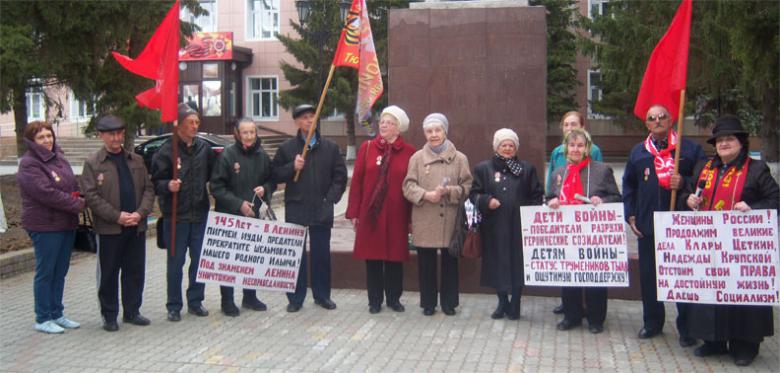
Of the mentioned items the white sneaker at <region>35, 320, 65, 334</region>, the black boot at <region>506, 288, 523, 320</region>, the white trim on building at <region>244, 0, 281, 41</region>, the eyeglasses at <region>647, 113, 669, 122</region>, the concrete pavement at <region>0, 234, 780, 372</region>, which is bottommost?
the concrete pavement at <region>0, 234, 780, 372</region>

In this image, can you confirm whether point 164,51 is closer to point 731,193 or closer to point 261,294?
point 261,294

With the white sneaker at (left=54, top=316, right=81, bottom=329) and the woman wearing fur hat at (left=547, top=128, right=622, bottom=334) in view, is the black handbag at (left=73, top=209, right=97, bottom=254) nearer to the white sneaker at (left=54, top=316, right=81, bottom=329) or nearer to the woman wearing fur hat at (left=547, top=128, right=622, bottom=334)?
the white sneaker at (left=54, top=316, right=81, bottom=329)

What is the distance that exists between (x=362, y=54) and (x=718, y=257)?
3472 millimetres

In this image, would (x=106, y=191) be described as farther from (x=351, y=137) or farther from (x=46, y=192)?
(x=351, y=137)

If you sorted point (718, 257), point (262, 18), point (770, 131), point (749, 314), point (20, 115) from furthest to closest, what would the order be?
1. point (262, 18)
2. point (770, 131)
3. point (20, 115)
4. point (718, 257)
5. point (749, 314)

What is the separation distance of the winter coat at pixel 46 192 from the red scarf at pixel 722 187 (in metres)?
4.56

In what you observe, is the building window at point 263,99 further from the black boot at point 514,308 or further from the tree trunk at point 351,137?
the black boot at point 514,308

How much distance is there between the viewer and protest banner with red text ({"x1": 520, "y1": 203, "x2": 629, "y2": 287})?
5866 mm

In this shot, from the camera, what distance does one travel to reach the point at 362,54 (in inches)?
277

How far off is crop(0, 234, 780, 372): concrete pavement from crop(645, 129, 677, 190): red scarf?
1213 mm

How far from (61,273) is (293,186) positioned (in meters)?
1.98

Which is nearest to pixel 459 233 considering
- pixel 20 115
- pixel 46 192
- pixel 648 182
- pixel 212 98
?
pixel 648 182

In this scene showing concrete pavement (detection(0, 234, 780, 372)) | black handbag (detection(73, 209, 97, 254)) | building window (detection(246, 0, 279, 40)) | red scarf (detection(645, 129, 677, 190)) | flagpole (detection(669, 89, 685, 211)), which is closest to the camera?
concrete pavement (detection(0, 234, 780, 372))

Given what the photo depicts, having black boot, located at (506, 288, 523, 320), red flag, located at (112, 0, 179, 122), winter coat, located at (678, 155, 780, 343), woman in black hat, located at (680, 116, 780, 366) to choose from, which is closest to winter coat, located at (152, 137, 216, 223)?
red flag, located at (112, 0, 179, 122)
